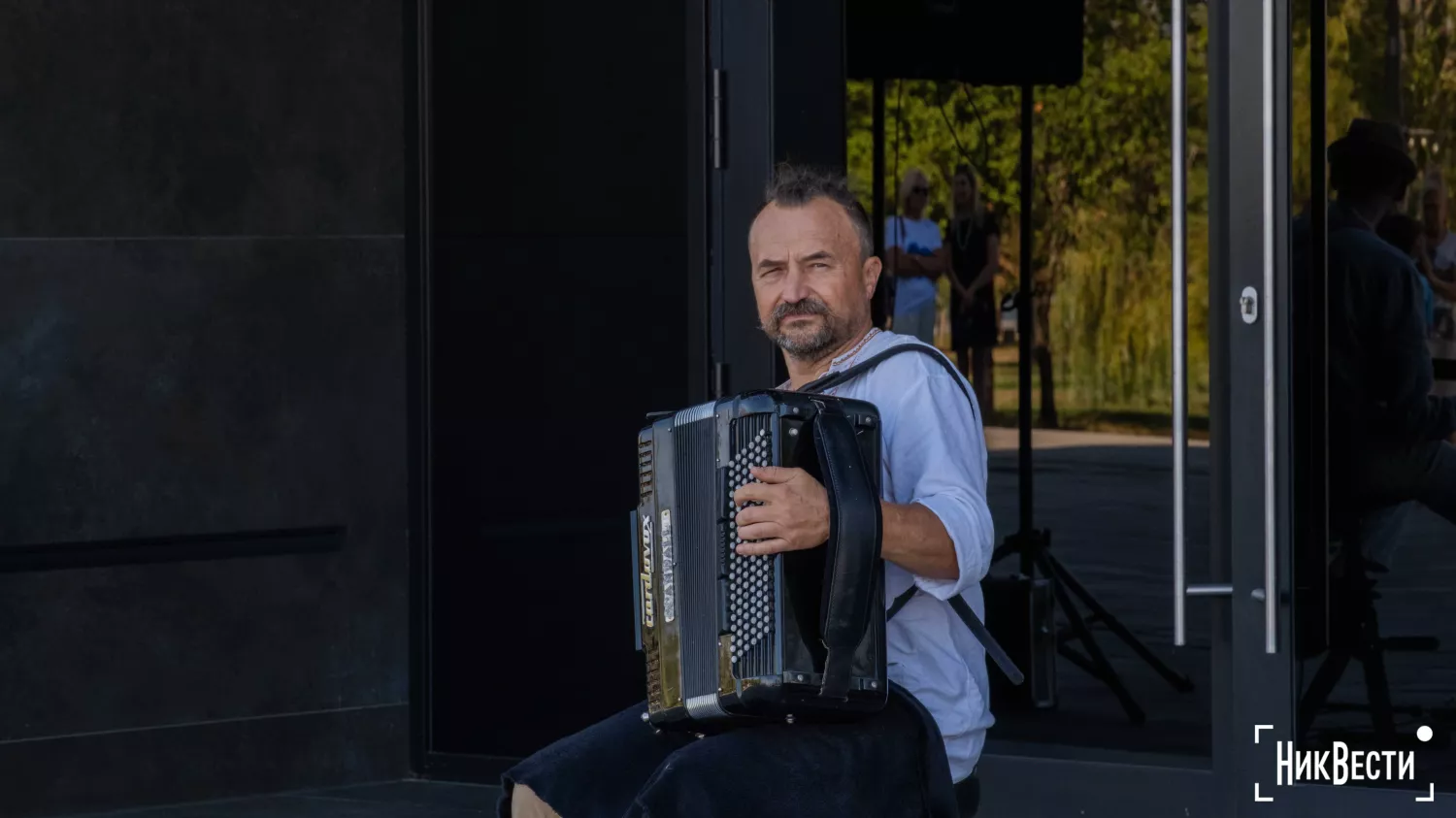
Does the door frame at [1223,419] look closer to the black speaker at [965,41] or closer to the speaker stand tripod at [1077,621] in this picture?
the speaker stand tripod at [1077,621]

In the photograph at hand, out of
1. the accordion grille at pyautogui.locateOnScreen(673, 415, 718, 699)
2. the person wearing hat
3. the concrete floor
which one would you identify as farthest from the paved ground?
the accordion grille at pyautogui.locateOnScreen(673, 415, 718, 699)

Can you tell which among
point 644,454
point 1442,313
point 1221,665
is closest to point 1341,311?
point 1442,313

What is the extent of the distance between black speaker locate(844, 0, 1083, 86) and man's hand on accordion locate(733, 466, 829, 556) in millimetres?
3144

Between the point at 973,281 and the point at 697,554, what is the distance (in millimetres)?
4019

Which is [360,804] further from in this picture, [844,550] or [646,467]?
[844,550]

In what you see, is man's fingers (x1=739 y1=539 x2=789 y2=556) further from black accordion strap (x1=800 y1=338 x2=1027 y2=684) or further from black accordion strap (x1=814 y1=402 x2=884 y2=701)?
black accordion strap (x1=800 y1=338 x2=1027 y2=684)

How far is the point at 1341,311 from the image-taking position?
4.18 metres

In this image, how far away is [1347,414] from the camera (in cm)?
422

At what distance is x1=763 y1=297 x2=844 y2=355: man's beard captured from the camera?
282 centimetres

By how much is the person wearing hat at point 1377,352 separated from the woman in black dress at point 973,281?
2247 millimetres

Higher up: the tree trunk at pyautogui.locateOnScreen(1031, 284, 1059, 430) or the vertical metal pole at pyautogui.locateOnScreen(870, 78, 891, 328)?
the vertical metal pole at pyautogui.locateOnScreen(870, 78, 891, 328)

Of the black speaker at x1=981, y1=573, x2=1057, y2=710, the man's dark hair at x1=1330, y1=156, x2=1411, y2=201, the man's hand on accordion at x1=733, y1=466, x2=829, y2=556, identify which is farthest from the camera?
the black speaker at x1=981, y1=573, x2=1057, y2=710

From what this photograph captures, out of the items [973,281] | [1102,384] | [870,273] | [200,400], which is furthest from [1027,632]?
[870,273]

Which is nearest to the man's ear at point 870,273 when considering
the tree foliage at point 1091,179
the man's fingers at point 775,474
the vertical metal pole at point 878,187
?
the man's fingers at point 775,474
